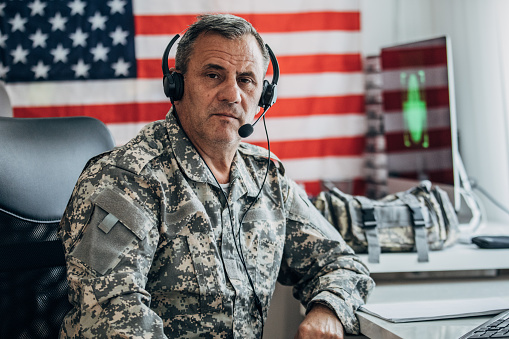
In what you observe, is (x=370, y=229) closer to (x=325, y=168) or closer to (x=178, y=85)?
(x=178, y=85)

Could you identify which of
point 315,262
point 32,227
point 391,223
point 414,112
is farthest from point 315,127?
point 32,227

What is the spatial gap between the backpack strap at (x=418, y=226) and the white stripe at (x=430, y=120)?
12.9 inches

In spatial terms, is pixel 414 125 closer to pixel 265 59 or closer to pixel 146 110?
→ pixel 265 59

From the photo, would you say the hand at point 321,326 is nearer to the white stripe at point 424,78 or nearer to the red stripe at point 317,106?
the white stripe at point 424,78

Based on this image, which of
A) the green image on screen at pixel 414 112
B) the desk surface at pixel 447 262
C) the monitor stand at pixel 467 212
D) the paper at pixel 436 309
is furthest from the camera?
the green image on screen at pixel 414 112

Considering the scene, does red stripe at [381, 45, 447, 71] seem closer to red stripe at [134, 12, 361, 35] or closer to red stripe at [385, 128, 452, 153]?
red stripe at [385, 128, 452, 153]

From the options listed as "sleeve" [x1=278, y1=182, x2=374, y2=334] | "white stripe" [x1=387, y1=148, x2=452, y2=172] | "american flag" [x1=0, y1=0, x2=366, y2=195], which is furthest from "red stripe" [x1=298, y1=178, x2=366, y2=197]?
"sleeve" [x1=278, y1=182, x2=374, y2=334]

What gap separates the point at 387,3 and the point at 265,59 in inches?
64.9

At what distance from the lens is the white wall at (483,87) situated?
6.77ft

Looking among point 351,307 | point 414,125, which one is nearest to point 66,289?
point 351,307

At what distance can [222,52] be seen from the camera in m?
1.21

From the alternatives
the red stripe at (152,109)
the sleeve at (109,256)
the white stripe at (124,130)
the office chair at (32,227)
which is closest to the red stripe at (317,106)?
the red stripe at (152,109)

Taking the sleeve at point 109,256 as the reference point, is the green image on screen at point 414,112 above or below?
above

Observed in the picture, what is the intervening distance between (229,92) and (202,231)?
0.32 m
